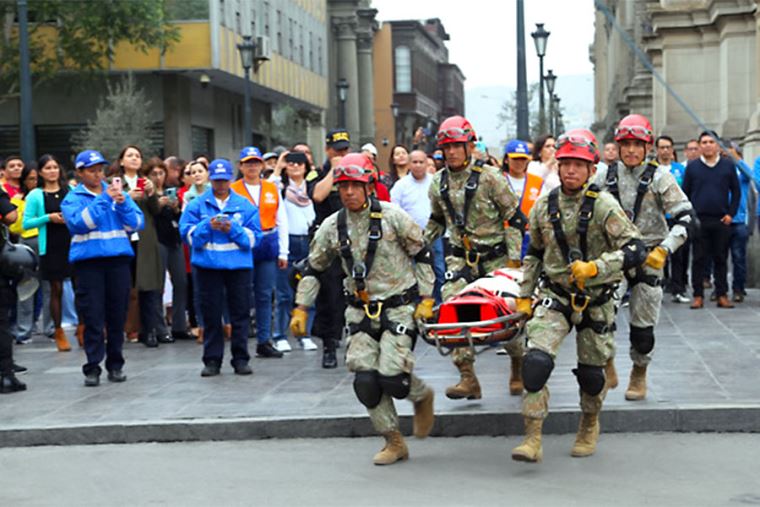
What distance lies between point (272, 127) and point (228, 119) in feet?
17.5

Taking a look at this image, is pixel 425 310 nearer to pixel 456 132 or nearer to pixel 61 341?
pixel 456 132

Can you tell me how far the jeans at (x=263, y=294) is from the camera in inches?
518

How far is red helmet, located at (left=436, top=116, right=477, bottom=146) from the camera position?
9508mm

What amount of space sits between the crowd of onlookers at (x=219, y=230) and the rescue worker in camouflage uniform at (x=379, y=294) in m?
3.34

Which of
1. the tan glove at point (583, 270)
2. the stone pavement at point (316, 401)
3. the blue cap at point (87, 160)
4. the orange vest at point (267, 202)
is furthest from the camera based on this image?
the orange vest at point (267, 202)

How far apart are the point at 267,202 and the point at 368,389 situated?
5416mm

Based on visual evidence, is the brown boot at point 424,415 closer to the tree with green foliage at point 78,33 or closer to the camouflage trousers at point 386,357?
the camouflage trousers at point 386,357

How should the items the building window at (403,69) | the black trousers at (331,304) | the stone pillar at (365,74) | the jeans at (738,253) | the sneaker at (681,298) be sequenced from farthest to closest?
the building window at (403,69)
the stone pillar at (365,74)
the sneaker at (681,298)
the jeans at (738,253)
the black trousers at (331,304)

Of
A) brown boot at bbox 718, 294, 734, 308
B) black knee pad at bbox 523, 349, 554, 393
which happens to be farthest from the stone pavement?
brown boot at bbox 718, 294, 734, 308

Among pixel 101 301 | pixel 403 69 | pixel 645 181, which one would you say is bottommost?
pixel 101 301

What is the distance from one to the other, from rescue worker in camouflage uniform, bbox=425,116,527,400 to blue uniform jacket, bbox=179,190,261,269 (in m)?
2.42

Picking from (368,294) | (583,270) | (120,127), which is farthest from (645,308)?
(120,127)

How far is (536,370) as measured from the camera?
776cm

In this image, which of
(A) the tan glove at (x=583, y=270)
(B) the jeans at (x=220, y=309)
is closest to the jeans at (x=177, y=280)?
(B) the jeans at (x=220, y=309)
